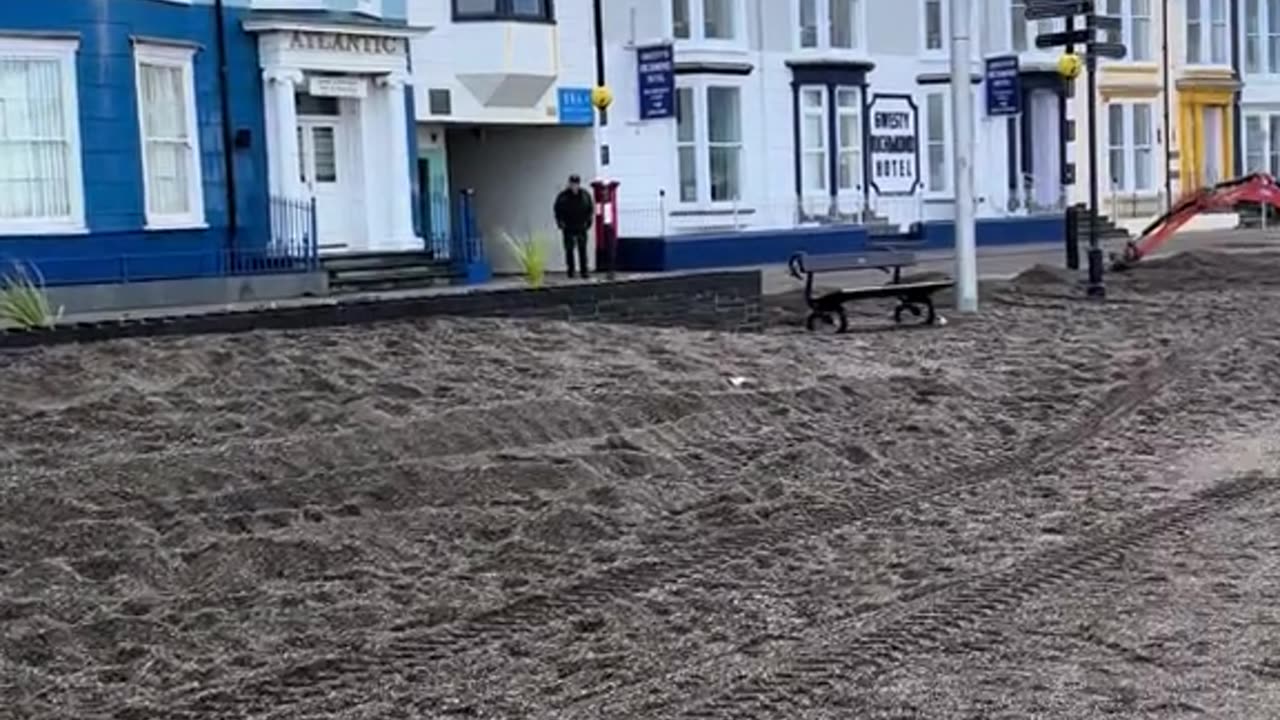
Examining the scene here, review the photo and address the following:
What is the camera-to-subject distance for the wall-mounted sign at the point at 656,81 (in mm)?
34281

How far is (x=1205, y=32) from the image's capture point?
49219 mm

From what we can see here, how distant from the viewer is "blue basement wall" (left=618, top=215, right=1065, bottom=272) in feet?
113

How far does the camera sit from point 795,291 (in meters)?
A: 25.6

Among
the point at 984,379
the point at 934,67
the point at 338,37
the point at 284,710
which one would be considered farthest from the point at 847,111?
the point at 284,710

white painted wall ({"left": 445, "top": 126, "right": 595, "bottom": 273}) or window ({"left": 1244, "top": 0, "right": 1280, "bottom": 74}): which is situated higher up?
window ({"left": 1244, "top": 0, "right": 1280, "bottom": 74})

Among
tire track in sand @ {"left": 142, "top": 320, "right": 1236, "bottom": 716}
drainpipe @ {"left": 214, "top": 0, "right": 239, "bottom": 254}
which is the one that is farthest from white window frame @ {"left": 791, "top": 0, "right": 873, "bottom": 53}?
tire track in sand @ {"left": 142, "top": 320, "right": 1236, "bottom": 716}

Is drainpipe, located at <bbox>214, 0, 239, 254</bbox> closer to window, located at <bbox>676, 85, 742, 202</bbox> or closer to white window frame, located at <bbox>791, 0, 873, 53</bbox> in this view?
window, located at <bbox>676, 85, 742, 202</bbox>

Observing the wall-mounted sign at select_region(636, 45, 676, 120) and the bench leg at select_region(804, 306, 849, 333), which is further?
the wall-mounted sign at select_region(636, 45, 676, 120)

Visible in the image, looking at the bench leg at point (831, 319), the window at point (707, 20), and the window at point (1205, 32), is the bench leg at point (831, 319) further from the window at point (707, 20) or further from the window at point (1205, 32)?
the window at point (1205, 32)

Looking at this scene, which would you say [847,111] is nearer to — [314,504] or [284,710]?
[314,504]

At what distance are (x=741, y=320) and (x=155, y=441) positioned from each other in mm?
9398

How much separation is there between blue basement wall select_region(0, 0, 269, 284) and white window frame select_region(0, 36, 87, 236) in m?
0.09

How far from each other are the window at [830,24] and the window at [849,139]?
1047mm

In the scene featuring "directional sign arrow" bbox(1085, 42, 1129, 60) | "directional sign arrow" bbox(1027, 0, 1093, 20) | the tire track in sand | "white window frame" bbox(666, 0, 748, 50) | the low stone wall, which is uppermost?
"white window frame" bbox(666, 0, 748, 50)
